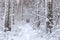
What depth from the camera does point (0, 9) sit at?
17.2 m

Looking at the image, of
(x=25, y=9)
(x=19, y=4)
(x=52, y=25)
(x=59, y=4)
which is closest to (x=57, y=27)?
(x=52, y=25)

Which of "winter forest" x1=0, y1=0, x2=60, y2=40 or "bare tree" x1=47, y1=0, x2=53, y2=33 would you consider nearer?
"winter forest" x1=0, y1=0, x2=60, y2=40

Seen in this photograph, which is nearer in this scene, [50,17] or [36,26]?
[50,17]

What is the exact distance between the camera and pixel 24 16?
15.3 m

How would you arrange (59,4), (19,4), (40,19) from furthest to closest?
(19,4)
(59,4)
(40,19)

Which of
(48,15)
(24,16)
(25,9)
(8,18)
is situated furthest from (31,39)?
(25,9)

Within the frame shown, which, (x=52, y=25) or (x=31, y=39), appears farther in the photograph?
(x=52, y=25)

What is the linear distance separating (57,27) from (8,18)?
3.08 m

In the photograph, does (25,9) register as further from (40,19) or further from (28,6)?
(40,19)

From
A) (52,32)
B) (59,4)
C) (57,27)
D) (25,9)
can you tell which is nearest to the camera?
(52,32)

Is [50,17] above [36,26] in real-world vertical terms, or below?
above

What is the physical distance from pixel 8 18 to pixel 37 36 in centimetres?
274

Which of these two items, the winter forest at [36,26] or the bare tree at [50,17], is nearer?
the winter forest at [36,26]

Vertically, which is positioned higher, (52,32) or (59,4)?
(59,4)
